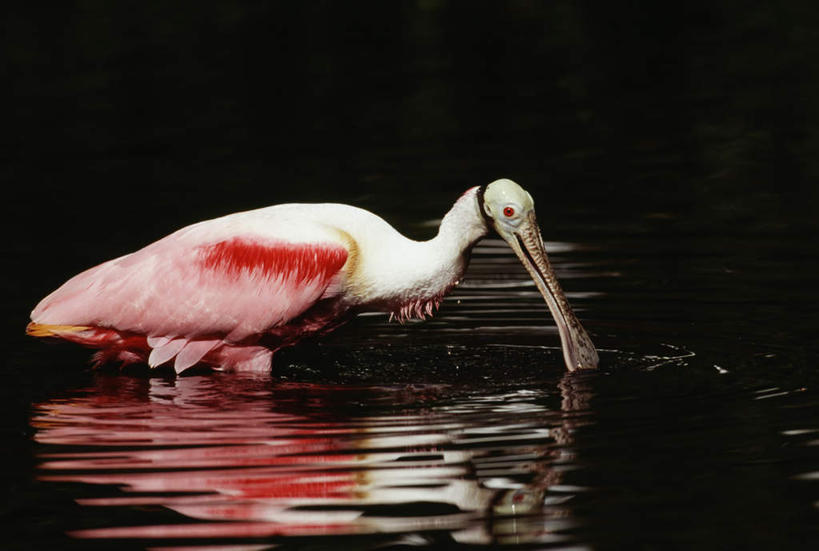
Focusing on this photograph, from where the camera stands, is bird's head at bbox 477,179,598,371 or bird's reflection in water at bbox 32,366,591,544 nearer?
bird's reflection in water at bbox 32,366,591,544

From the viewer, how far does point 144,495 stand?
7812 millimetres

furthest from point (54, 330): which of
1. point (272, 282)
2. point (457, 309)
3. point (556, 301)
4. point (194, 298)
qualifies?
point (556, 301)

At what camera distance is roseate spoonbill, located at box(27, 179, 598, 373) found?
10336 mm

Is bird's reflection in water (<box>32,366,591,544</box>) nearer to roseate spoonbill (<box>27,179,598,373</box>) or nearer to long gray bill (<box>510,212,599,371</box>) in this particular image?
long gray bill (<box>510,212,599,371</box>)

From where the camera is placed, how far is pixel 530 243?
414 inches

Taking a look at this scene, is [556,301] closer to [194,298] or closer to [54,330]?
[194,298]

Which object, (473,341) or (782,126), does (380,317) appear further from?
(782,126)

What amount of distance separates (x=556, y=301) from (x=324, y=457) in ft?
8.75

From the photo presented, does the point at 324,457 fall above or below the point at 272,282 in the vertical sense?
below

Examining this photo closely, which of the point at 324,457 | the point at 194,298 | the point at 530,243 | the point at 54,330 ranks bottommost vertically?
the point at 324,457

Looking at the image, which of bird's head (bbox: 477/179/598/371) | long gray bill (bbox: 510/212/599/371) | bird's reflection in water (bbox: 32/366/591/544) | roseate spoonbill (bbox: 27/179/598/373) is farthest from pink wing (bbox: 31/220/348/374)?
long gray bill (bbox: 510/212/599/371)

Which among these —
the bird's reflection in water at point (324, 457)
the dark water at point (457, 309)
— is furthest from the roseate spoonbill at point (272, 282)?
the bird's reflection in water at point (324, 457)

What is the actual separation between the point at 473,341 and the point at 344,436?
2.48 metres

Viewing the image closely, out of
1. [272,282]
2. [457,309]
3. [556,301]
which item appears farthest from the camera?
[457,309]
